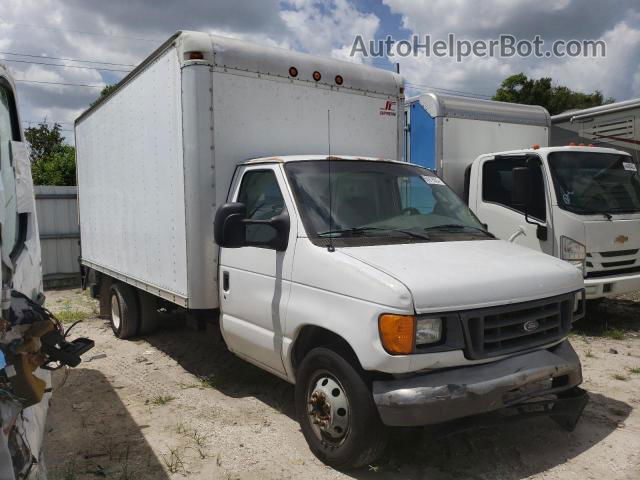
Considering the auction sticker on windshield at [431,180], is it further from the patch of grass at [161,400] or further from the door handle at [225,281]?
the patch of grass at [161,400]

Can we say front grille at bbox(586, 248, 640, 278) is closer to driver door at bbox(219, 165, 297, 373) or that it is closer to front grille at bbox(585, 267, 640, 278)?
front grille at bbox(585, 267, 640, 278)

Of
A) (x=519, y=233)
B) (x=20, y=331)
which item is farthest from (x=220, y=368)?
(x=519, y=233)

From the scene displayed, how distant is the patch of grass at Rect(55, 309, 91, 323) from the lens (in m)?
8.76

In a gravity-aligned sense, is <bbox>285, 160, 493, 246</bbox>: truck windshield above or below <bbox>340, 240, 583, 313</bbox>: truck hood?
above

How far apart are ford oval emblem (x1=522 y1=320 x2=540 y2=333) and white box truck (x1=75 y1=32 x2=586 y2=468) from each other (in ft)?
0.04

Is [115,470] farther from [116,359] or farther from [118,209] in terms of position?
[118,209]

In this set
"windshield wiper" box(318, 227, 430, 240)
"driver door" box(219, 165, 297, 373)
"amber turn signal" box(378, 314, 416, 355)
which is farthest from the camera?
"driver door" box(219, 165, 297, 373)

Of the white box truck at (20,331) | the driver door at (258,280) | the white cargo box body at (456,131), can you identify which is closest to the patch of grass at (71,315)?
the driver door at (258,280)

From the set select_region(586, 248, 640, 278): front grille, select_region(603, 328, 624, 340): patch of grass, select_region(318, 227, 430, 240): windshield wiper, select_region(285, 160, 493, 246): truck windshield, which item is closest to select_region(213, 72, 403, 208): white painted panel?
select_region(285, 160, 493, 246): truck windshield

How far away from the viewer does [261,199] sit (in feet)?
15.4

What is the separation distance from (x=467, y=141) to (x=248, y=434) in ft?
19.6

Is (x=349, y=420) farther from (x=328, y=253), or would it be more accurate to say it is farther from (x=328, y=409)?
(x=328, y=253)

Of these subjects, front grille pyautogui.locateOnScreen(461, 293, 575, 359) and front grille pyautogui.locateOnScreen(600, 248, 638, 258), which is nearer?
front grille pyautogui.locateOnScreen(461, 293, 575, 359)

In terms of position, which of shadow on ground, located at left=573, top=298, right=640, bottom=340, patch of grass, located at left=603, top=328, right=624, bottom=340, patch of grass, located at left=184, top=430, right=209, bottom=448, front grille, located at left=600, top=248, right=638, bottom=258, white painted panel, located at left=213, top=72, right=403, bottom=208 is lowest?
patch of grass, located at left=184, top=430, right=209, bottom=448
